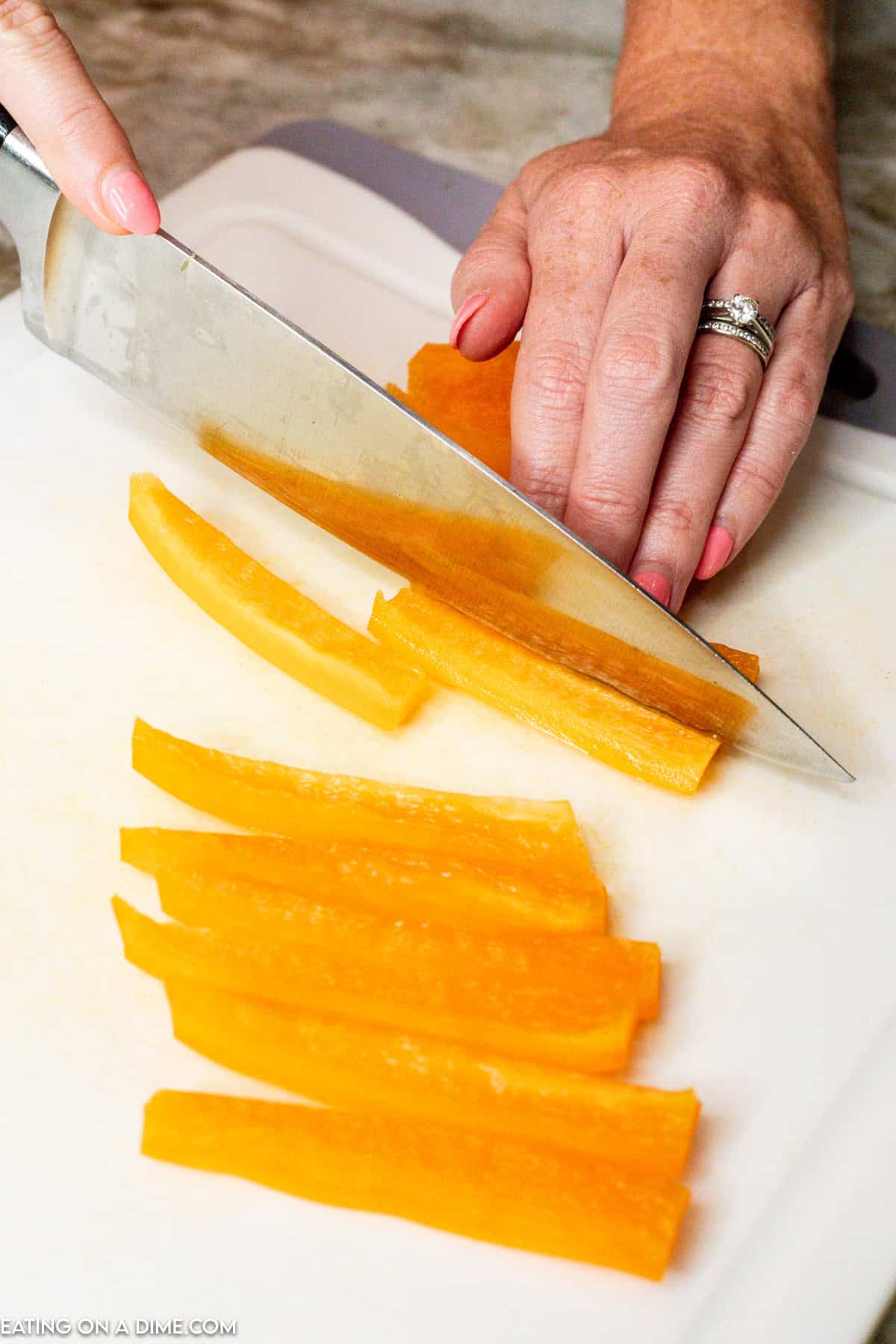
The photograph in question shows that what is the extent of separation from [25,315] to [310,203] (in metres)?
0.80

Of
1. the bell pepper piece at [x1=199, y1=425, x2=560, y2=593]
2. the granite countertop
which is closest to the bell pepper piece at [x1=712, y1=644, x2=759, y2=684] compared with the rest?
the bell pepper piece at [x1=199, y1=425, x2=560, y2=593]

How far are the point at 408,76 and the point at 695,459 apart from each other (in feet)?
6.38

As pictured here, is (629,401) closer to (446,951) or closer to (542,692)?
(542,692)

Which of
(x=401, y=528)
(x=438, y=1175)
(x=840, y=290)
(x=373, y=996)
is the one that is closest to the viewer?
(x=438, y=1175)

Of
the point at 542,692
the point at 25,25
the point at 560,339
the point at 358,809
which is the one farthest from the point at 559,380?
the point at 25,25

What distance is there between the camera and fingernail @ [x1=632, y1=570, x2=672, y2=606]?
69.2 inches

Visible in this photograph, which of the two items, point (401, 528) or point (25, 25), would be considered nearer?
point (25, 25)

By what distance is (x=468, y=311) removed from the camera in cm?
191

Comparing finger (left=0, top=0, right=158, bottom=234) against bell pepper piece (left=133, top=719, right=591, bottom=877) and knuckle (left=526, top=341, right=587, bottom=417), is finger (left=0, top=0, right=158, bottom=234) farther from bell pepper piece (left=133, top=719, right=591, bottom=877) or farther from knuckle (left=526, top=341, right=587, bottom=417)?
bell pepper piece (left=133, top=719, right=591, bottom=877)

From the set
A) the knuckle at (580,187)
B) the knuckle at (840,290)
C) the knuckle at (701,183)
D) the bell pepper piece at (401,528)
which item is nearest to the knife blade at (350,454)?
the bell pepper piece at (401,528)

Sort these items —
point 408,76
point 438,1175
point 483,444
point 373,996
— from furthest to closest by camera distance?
point 408,76 → point 483,444 → point 373,996 → point 438,1175

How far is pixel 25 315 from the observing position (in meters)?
1.93

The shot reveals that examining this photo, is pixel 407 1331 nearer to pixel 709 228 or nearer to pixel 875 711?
pixel 875 711

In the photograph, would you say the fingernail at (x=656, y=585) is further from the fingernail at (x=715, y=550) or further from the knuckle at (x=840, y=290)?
the knuckle at (x=840, y=290)
